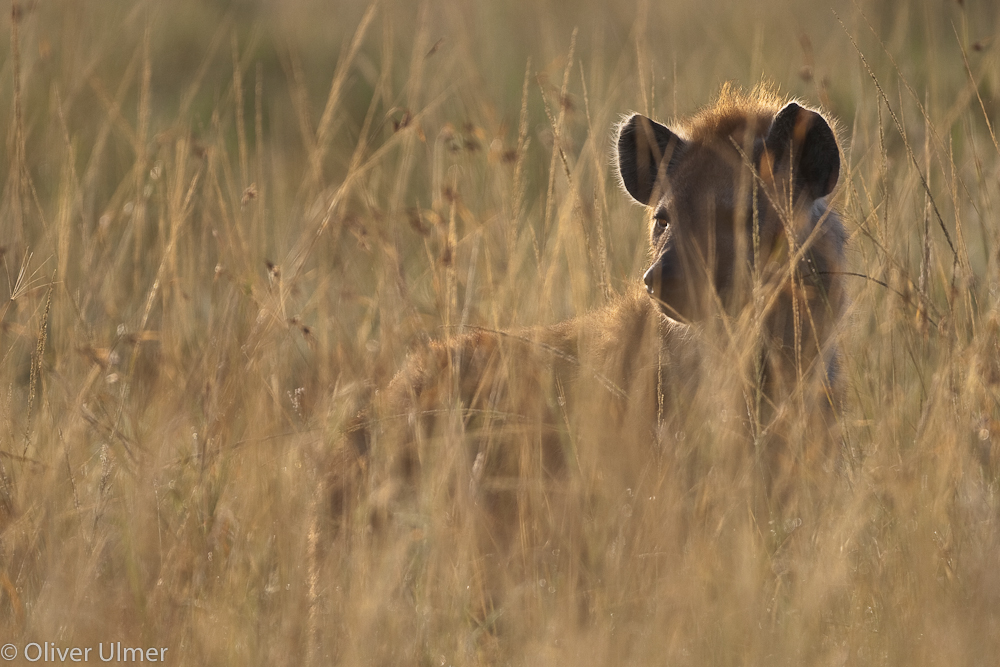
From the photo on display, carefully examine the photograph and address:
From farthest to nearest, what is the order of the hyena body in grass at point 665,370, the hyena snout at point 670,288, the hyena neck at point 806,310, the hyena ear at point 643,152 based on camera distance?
1. the hyena ear at point 643,152
2. the hyena neck at point 806,310
3. the hyena snout at point 670,288
4. the hyena body in grass at point 665,370

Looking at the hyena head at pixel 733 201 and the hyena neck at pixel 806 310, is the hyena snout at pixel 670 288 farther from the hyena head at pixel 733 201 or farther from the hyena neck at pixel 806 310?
A: the hyena neck at pixel 806 310

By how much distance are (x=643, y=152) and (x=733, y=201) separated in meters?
0.54

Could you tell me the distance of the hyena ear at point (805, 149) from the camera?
13.2ft

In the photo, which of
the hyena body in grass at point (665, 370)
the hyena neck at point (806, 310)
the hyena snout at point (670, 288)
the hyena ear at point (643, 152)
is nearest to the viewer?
the hyena body in grass at point (665, 370)

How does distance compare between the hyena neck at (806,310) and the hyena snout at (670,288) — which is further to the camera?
the hyena neck at (806,310)

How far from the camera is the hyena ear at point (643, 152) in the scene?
14.3 ft

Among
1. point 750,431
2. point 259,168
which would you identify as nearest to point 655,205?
point 750,431

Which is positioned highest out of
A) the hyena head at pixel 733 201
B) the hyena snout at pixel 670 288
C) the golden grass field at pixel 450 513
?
the hyena head at pixel 733 201

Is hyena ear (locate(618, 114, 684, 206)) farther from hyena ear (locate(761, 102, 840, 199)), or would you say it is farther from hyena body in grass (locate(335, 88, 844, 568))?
hyena ear (locate(761, 102, 840, 199))

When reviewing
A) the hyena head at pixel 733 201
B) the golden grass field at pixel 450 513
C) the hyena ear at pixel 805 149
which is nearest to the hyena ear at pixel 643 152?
the hyena head at pixel 733 201

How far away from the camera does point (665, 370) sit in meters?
4.00

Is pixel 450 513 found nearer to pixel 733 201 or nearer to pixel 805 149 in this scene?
pixel 733 201

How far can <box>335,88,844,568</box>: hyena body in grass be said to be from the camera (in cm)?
336

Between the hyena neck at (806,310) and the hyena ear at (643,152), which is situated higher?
the hyena ear at (643,152)
